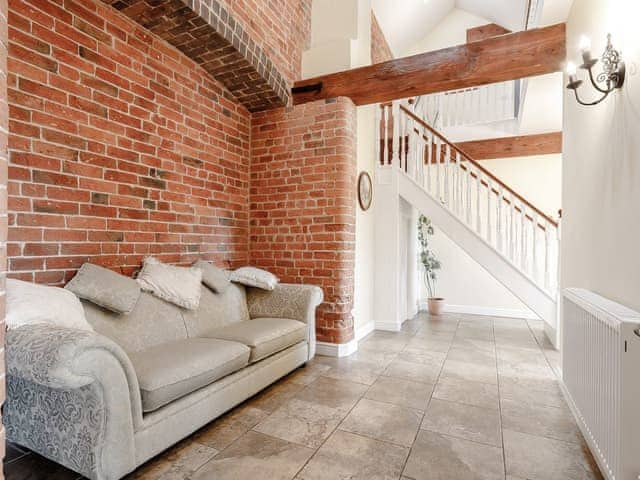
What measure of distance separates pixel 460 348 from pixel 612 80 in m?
2.78

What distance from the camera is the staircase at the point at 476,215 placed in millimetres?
4129

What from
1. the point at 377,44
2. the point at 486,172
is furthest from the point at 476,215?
the point at 377,44

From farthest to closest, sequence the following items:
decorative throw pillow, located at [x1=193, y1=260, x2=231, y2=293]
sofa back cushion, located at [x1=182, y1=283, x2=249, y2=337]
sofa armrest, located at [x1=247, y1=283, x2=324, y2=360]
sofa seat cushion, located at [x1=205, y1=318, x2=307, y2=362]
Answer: sofa armrest, located at [x1=247, y1=283, x2=324, y2=360] < decorative throw pillow, located at [x1=193, y1=260, x2=231, y2=293] < sofa back cushion, located at [x1=182, y1=283, x2=249, y2=337] < sofa seat cushion, located at [x1=205, y1=318, x2=307, y2=362]

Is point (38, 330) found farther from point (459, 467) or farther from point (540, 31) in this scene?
point (540, 31)

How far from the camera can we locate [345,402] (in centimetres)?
241

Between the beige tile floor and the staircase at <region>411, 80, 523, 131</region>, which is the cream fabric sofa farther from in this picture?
the staircase at <region>411, 80, 523, 131</region>

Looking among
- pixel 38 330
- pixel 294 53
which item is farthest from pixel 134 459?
pixel 294 53

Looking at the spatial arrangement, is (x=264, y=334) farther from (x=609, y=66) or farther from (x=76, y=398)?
(x=609, y=66)

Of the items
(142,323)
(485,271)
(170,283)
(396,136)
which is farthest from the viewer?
(485,271)

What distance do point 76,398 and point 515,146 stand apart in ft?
19.3

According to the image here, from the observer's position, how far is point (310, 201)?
141 inches

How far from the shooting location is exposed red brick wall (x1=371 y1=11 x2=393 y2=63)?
17.4ft

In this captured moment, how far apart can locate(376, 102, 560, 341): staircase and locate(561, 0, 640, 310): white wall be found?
1508 millimetres

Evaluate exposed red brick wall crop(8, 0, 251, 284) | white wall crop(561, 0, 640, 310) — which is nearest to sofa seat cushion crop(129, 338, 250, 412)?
exposed red brick wall crop(8, 0, 251, 284)
